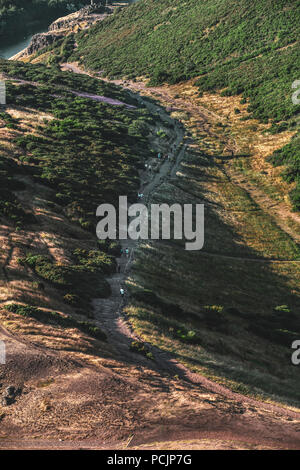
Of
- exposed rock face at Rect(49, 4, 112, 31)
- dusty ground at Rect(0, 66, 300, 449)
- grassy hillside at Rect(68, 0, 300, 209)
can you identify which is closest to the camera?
dusty ground at Rect(0, 66, 300, 449)

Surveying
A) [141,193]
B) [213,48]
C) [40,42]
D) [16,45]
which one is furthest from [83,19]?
[141,193]

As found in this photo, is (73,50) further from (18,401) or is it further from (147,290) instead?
(18,401)

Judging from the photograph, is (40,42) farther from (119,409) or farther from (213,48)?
(119,409)

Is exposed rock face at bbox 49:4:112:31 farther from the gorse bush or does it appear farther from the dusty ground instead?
the dusty ground

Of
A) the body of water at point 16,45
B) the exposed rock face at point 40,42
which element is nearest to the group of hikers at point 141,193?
the exposed rock face at point 40,42

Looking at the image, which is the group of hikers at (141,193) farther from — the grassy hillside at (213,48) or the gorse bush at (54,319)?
the grassy hillside at (213,48)

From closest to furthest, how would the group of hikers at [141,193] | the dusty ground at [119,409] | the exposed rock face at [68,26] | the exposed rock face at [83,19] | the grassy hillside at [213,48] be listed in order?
the dusty ground at [119,409] < the group of hikers at [141,193] < the grassy hillside at [213,48] < the exposed rock face at [68,26] < the exposed rock face at [83,19]

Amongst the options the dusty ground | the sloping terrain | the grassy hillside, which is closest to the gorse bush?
the sloping terrain
